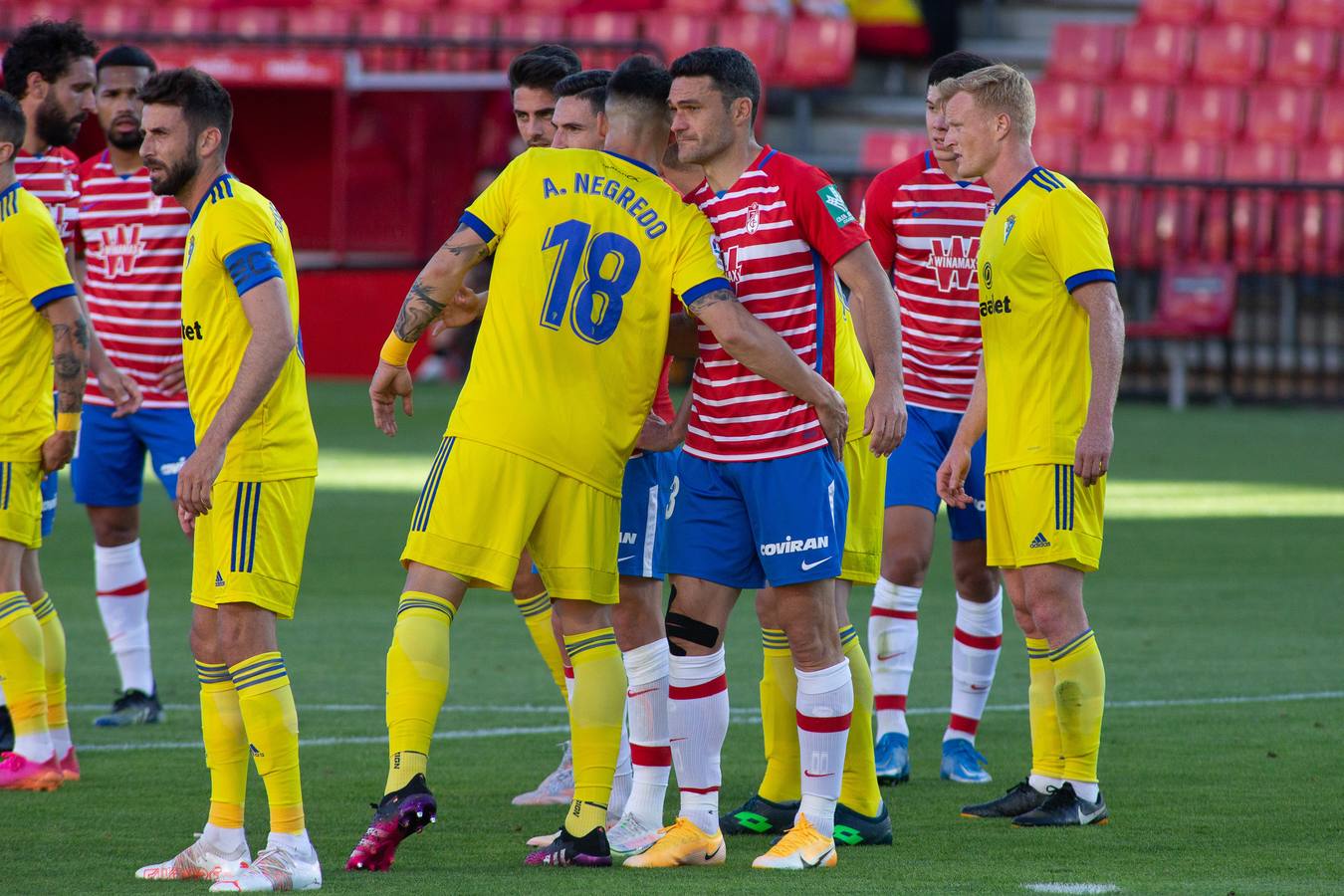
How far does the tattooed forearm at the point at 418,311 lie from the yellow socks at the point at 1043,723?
2019mm

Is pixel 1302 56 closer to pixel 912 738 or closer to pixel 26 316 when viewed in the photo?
pixel 912 738

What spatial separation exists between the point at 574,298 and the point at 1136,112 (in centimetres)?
1899

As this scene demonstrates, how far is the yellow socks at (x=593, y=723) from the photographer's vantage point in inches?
190

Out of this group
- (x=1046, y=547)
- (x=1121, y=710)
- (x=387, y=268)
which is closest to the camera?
(x=1046, y=547)

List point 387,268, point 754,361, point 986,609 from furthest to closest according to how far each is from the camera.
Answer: point 387,268 → point 986,609 → point 754,361

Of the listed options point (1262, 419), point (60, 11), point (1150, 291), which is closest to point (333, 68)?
point (60, 11)

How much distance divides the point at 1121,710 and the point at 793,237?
9.66 feet

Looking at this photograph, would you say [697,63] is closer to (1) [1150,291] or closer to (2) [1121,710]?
(2) [1121,710]

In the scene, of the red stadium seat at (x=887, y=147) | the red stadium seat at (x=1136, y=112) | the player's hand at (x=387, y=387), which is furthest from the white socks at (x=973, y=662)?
the red stadium seat at (x=1136, y=112)

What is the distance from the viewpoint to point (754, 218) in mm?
4941

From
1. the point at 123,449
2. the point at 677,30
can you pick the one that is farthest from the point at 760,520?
the point at 677,30

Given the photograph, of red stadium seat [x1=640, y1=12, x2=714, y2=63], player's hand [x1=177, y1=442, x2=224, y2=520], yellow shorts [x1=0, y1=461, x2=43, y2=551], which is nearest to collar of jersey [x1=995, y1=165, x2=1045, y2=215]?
player's hand [x1=177, y1=442, x2=224, y2=520]

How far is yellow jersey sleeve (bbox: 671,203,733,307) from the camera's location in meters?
4.77

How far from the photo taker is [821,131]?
23.6 m
